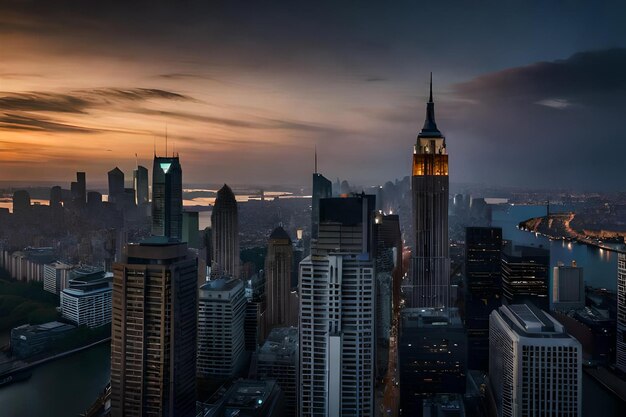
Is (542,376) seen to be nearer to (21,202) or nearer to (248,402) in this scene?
(248,402)

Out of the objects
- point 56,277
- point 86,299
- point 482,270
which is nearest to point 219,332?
point 86,299

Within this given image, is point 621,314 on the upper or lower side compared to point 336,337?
lower

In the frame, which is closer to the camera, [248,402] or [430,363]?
[248,402]

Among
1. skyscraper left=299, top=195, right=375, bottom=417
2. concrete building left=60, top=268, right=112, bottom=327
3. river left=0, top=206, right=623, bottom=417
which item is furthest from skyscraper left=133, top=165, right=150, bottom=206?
skyscraper left=299, top=195, right=375, bottom=417

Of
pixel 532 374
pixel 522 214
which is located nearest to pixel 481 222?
pixel 522 214

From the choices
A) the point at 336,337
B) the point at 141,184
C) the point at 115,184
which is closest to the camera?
the point at 336,337
